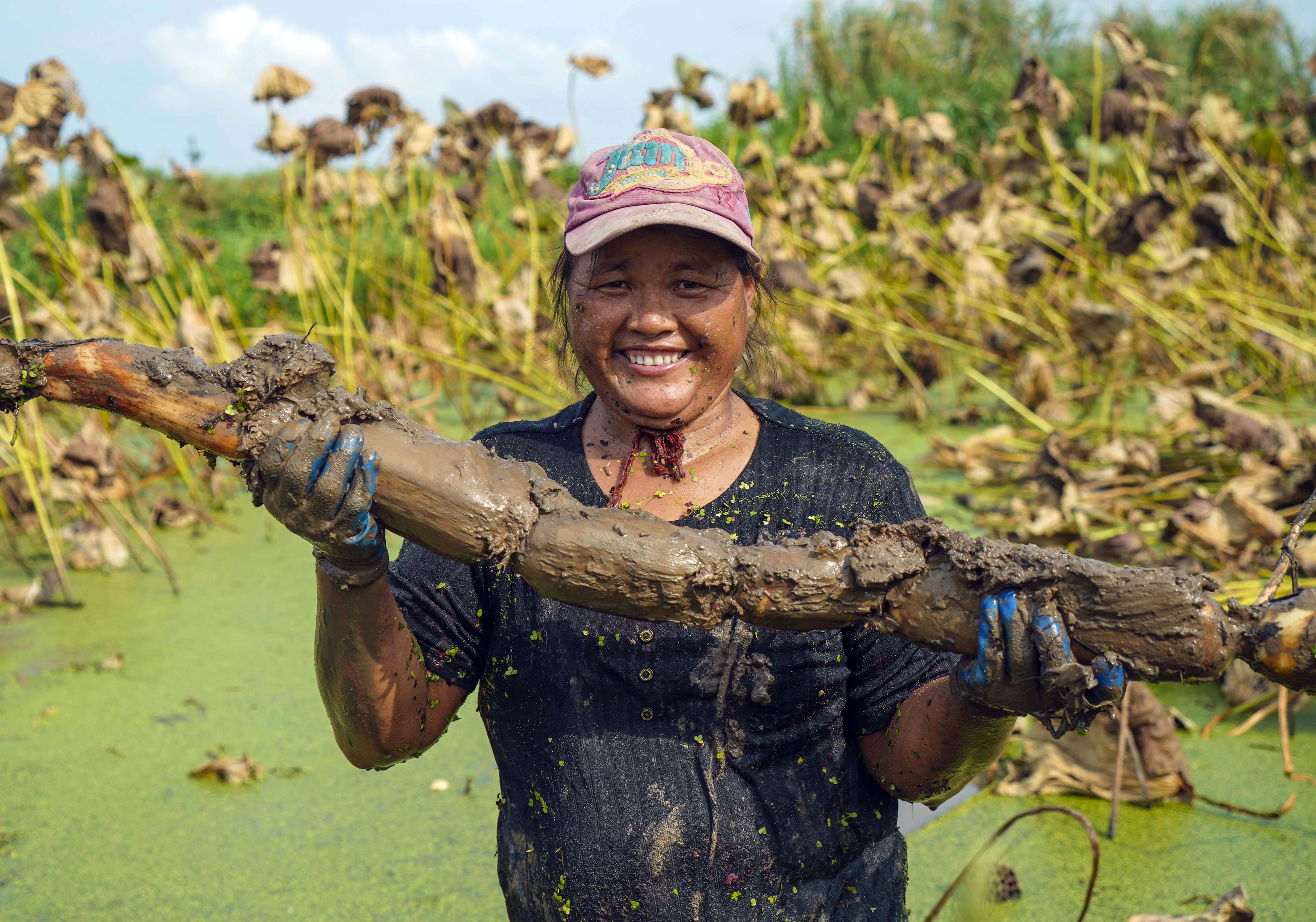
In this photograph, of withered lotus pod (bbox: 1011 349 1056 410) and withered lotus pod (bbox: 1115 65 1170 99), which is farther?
withered lotus pod (bbox: 1115 65 1170 99)

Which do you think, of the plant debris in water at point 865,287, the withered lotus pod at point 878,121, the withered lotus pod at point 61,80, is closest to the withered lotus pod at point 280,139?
the plant debris in water at point 865,287

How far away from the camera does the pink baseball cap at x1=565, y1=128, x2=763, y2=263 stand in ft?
3.94

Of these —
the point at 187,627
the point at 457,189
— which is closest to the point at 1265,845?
the point at 187,627

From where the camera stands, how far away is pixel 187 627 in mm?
2965

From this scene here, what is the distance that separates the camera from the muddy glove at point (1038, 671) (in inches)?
38.9

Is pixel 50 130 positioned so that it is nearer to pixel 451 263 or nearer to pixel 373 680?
pixel 451 263

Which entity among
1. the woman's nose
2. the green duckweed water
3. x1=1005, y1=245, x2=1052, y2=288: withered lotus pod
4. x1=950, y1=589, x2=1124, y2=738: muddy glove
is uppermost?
x1=1005, y1=245, x2=1052, y2=288: withered lotus pod

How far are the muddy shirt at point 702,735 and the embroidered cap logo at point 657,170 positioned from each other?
34 cm

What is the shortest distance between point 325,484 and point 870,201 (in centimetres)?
380

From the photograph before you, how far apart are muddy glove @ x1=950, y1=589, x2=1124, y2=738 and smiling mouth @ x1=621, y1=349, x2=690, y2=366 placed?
1.48 ft

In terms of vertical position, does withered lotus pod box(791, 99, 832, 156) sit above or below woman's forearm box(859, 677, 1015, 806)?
above

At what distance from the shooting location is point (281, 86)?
363cm

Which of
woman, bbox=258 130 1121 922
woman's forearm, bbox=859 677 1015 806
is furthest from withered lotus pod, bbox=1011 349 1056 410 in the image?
woman's forearm, bbox=859 677 1015 806

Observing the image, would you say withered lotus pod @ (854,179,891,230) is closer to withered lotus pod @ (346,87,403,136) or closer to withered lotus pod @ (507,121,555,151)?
withered lotus pod @ (507,121,555,151)
